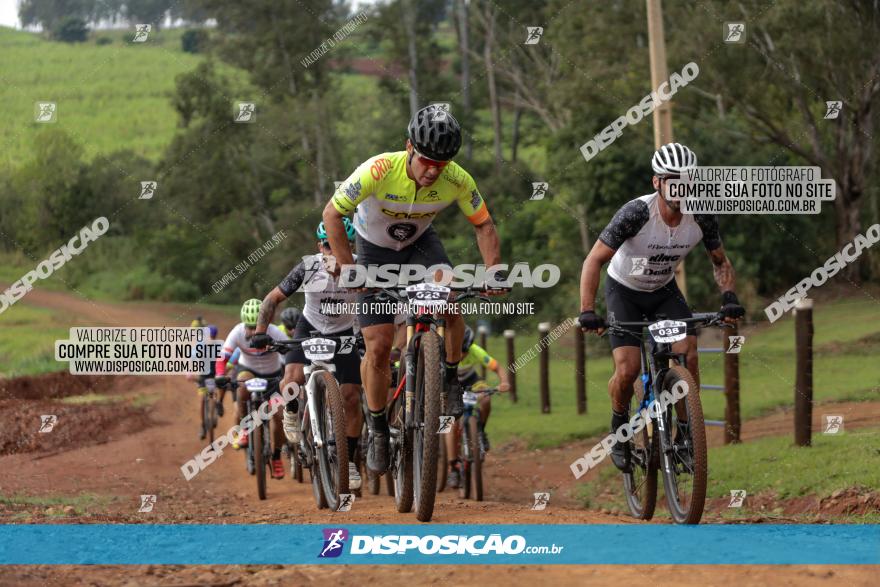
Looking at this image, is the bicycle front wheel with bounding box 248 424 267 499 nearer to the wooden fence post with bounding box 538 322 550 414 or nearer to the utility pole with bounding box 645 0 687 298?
the utility pole with bounding box 645 0 687 298

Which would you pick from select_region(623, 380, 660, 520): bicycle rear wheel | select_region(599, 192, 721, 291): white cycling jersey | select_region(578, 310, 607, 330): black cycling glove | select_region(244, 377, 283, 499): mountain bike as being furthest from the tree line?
select_region(578, 310, 607, 330): black cycling glove

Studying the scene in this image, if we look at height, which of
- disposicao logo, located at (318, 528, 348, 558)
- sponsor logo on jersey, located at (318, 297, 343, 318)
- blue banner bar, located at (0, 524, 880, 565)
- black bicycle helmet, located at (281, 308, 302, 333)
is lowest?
blue banner bar, located at (0, 524, 880, 565)

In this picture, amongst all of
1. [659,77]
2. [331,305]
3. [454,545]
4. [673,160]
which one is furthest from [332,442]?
[659,77]

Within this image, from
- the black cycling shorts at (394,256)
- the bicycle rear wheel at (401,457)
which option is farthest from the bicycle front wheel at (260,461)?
the black cycling shorts at (394,256)

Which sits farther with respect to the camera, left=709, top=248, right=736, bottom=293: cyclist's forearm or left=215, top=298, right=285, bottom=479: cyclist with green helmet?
left=215, top=298, right=285, bottom=479: cyclist with green helmet

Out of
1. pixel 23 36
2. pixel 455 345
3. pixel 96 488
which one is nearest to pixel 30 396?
pixel 96 488

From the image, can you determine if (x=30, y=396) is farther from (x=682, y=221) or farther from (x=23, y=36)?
(x=23, y=36)

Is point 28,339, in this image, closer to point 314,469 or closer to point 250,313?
point 250,313

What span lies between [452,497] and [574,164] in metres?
20.0

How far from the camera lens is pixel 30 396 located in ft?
88.3

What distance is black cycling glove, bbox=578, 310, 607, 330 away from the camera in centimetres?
822

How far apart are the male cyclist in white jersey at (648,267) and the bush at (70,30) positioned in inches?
2495

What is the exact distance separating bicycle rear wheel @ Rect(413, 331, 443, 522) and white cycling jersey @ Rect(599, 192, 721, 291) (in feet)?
4.83

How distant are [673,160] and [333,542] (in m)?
3.62
